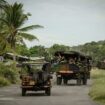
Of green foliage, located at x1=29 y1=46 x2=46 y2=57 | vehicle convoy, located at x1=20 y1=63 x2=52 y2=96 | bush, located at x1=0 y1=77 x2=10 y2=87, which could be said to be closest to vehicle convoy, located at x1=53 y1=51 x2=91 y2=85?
bush, located at x1=0 y1=77 x2=10 y2=87

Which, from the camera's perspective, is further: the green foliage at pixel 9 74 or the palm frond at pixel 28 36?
the palm frond at pixel 28 36

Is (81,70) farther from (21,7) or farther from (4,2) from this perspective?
(21,7)

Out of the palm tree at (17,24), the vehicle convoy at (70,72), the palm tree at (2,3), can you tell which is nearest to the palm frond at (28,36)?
the palm tree at (17,24)

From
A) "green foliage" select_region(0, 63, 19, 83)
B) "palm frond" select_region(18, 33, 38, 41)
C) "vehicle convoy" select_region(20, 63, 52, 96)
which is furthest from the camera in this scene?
"palm frond" select_region(18, 33, 38, 41)

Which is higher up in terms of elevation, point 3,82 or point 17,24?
point 17,24

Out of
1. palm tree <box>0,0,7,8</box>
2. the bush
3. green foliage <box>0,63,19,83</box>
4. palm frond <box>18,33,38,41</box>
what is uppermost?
palm tree <box>0,0,7,8</box>

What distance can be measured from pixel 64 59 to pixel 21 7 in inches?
539

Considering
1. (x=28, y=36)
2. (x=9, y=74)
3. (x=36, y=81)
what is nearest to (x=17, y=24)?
(x=28, y=36)

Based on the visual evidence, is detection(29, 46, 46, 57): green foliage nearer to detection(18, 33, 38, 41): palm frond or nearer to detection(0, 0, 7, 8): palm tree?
detection(18, 33, 38, 41): palm frond

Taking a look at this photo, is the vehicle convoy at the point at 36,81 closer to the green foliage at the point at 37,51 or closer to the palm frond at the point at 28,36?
the palm frond at the point at 28,36

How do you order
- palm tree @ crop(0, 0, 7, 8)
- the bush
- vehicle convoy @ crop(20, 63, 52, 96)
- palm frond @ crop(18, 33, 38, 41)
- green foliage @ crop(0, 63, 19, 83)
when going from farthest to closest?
palm frond @ crop(18, 33, 38, 41) → green foliage @ crop(0, 63, 19, 83) → the bush → palm tree @ crop(0, 0, 7, 8) → vehicle convoy @ crop(20, 63, 52, 96)

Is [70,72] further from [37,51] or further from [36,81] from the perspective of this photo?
[37,51]

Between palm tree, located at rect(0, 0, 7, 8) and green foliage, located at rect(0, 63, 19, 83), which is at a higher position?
palm tree, located at rect(0, 0, 7, 8)

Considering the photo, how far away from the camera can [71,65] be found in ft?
155
